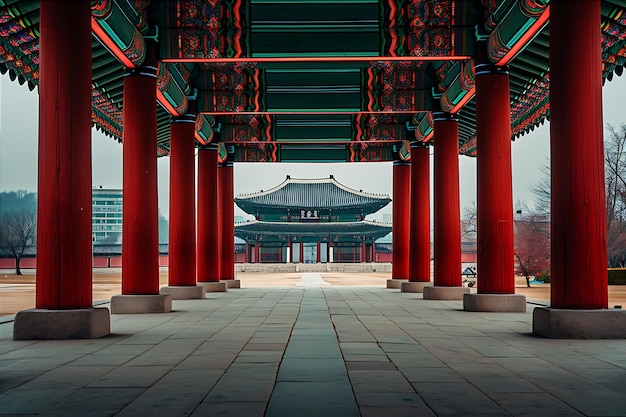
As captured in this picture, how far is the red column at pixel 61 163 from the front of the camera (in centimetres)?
846

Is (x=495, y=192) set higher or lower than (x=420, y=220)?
higher

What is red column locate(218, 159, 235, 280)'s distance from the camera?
925 inches

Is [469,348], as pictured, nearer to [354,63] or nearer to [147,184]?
[147,184]

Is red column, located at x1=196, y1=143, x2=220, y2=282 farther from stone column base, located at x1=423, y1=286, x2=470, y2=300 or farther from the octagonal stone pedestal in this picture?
stone column base, located at x1=423, y1=286, x2=470, y2=300

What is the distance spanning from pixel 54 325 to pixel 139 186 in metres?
4.22

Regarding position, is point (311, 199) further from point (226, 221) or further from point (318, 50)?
point (318, 50)

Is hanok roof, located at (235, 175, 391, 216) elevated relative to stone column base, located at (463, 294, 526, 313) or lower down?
elevated

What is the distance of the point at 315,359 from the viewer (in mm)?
6629

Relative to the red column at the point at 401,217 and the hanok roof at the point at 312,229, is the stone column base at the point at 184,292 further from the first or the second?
the hanok roof at the point at 312,229

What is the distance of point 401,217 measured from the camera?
75.7ft

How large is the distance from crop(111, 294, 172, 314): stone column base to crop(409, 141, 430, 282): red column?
366 inches

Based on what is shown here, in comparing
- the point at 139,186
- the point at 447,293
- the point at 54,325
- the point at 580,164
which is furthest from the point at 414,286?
the point at 54,325

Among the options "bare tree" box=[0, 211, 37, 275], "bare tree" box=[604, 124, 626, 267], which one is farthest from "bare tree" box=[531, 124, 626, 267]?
"bare tree" box=[0, 211, 37, 275]

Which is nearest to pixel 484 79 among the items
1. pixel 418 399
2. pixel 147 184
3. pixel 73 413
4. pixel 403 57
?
pixel 403 57
